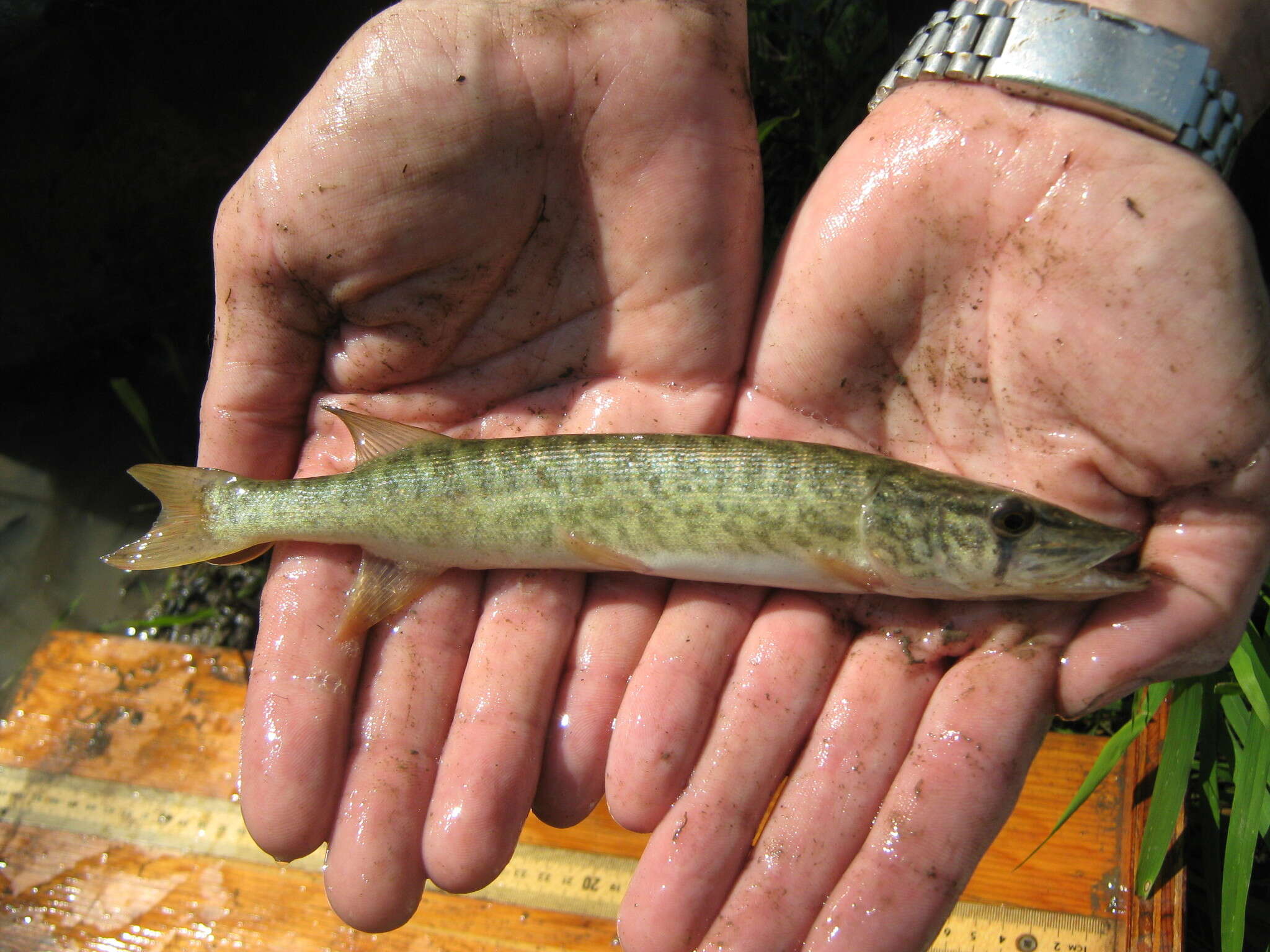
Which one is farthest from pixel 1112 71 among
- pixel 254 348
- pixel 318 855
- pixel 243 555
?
pixel 318 855

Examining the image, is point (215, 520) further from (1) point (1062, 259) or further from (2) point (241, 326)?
(1) point (1062, 259)

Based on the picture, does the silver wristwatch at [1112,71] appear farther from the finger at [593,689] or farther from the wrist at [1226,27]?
the finger at [593,689]

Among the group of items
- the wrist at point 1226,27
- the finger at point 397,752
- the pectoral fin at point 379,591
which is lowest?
the finger at point 397,752

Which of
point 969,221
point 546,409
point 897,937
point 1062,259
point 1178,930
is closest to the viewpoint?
point 897,937

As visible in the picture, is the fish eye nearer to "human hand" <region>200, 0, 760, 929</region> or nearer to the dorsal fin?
"human hand" <region>200, 0, 760, 929</region>

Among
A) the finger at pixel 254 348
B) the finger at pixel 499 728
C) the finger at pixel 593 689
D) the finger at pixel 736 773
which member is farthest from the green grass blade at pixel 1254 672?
the finger at pixel 254 348

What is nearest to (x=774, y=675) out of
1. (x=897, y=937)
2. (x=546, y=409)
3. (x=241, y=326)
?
(x=897, y=937)

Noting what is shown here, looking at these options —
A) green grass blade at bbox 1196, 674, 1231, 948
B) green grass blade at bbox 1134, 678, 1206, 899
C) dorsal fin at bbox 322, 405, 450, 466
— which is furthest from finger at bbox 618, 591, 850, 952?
green grass blade at bbox 1196, 674, 1231, 948
